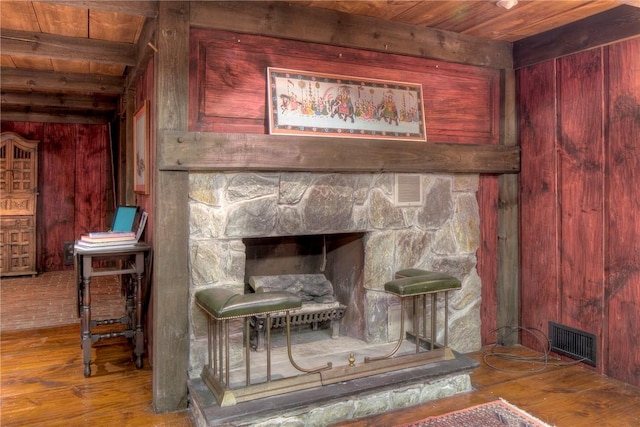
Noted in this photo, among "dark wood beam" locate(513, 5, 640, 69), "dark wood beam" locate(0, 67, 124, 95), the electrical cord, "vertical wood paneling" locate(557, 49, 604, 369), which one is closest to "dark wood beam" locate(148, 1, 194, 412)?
the electrical cord

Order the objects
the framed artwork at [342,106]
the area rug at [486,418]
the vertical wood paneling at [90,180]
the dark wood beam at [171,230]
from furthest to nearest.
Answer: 1. the vertical wood paneling at [90,180]
2. the framed artwork at [342,106]
3. the dark wood beam at [171,230]
4. the area rug at [486,418]

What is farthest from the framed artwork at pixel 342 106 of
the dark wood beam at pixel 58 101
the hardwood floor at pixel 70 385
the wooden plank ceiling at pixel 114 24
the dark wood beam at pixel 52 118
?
the dark wood beam at pixel 52 118

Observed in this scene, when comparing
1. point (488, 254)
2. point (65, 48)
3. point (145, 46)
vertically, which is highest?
point (65, 48)

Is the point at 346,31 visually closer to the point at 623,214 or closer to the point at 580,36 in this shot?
the point at 580,36

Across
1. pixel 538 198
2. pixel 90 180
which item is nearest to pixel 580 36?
pixel 538 198

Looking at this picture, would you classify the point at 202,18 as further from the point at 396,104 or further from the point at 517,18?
the point at 517,18

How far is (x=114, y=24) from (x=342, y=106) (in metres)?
1.70

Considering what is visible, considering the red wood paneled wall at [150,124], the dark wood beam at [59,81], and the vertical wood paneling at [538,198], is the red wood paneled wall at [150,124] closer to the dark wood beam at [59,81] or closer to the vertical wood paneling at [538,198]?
the dark wood beam at [59,81]

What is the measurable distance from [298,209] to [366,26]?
1.22m

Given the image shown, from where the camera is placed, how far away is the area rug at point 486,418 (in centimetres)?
225

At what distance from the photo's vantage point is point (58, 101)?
555 centimetres

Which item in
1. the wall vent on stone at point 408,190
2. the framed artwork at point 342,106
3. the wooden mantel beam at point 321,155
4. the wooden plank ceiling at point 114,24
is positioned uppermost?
the wooden plank ceiling at point 114,24

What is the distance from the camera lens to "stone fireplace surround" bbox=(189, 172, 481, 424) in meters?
2.47

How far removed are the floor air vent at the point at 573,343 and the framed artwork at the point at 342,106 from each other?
162 centimetres
